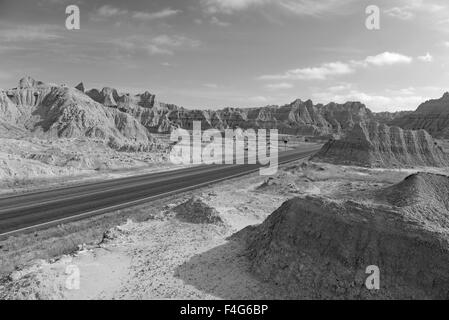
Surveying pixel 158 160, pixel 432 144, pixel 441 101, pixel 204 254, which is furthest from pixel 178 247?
pixel 441 101

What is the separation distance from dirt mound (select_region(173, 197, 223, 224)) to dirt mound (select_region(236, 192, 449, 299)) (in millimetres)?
4942

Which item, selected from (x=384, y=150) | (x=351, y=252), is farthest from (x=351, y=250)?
(x=384, y=150)

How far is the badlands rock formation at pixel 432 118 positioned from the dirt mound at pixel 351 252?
129830 mm

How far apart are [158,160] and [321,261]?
143 ft

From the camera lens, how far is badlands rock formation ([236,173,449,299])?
10.4 metres

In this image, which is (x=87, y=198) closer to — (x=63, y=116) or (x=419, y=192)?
(x=419, y=192)

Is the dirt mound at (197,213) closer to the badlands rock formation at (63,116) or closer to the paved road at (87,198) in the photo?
the paved road at (87,198)

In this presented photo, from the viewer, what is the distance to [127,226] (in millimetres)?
18250

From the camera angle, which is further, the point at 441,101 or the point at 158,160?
the point at 441,101

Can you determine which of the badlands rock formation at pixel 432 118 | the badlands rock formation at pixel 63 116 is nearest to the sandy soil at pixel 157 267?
the badlands rock formation at pixel 63 116

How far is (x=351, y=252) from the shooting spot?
11.6 m
